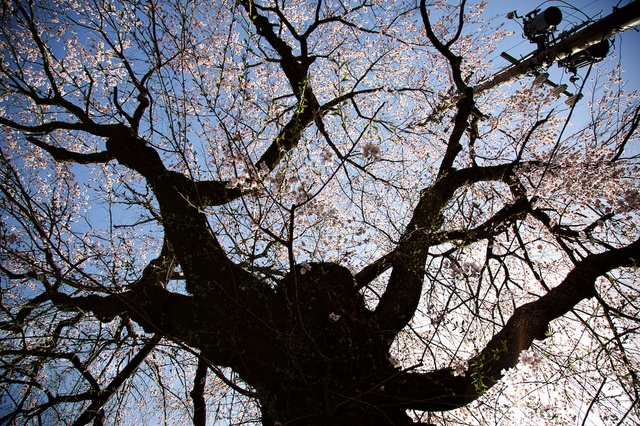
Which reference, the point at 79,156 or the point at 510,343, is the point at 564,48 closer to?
the point at 510,343

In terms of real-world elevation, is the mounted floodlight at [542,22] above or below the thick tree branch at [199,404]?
above

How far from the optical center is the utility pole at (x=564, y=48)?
17.6 ft

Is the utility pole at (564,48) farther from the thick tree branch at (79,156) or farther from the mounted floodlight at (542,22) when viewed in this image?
the thick tree branch at (79,156)

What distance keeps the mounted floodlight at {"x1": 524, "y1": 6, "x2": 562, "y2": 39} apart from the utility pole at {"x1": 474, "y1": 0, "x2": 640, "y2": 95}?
1.23ft

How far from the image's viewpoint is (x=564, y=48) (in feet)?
20.7

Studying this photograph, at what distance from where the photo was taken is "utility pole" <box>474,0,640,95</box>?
537cm

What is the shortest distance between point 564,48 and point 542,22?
0.71 metres

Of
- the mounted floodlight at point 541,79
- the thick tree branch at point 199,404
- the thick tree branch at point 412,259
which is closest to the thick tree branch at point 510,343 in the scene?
the thick tree branch at point 412,259

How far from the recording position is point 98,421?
2.97m

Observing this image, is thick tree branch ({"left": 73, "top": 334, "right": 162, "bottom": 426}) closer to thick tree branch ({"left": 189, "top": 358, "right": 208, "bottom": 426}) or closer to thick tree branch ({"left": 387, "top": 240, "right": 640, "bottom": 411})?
thick tree branch ({"left": 189, "top": 358, "right": 208, "bottom": 426})

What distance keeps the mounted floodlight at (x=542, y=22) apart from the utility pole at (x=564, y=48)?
0.38 m

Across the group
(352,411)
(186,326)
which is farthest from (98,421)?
(352,411)

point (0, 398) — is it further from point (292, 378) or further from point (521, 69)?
point (521, 69)

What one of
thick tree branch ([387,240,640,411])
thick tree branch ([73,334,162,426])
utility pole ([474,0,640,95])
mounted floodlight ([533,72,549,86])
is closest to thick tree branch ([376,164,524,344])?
thick tree branch ([387,240,640,411])
